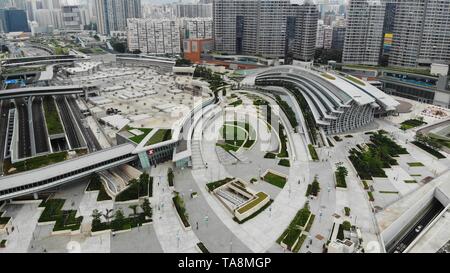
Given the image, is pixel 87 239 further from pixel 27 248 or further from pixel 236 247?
pixel 236 247

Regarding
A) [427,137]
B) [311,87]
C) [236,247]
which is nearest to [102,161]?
[236,247]

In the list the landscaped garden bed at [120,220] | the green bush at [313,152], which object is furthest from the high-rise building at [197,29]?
the landscaped garden bed at [120,220]

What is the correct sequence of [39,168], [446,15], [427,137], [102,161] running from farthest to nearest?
[446,15] < [427,137] < [102,161] < [39,168]

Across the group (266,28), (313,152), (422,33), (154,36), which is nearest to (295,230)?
(313,152)

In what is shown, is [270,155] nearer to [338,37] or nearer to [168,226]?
[168,226]

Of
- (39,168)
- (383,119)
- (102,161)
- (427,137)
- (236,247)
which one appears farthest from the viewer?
(383,119)

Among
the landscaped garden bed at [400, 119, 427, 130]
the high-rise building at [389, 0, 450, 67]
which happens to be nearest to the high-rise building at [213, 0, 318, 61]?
the high-rise building at [389, 0, 450, 67]
